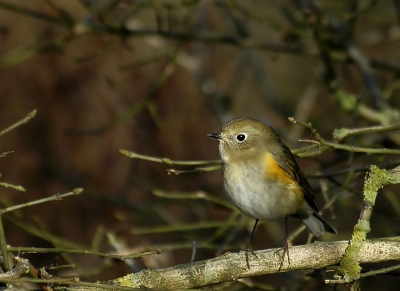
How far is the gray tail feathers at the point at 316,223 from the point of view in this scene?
4557 mm

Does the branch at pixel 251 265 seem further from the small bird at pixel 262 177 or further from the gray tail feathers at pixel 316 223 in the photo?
the gray tail feathers at pixel 316 223

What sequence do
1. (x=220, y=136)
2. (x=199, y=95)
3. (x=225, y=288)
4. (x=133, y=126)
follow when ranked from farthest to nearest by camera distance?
(x=199, y=95) → (x=133, y=126) → (x=220, y=136) → (x=225, y=288)

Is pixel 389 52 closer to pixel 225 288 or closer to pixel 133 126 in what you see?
pixel 133 126

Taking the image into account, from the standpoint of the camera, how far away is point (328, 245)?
349 centimetres

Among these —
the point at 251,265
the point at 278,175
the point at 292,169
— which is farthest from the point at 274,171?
the point at 251,265

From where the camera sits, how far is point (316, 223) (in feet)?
15.2

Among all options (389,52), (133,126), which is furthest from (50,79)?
(389,52)

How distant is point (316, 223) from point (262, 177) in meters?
0.55

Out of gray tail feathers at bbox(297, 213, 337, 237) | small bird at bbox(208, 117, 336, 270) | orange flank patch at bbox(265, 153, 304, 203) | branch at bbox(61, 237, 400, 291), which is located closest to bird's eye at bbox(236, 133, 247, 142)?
small bird at bbox(208, 117, 336, 270)

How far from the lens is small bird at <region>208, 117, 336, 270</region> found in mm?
4340

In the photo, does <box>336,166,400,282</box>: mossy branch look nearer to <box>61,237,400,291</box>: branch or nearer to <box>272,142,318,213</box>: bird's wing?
<box>61,237,400,291</box>: branch

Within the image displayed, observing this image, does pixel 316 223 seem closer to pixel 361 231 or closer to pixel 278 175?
pixel 278 175

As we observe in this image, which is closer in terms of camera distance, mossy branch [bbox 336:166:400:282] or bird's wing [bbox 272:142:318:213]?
mossy branch [bbox 336:166:400:282]

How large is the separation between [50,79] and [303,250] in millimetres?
7609
